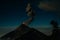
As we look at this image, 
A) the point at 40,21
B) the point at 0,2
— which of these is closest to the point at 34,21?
the point at 40,21

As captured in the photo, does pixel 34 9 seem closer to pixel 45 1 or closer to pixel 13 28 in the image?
pixel 45 1

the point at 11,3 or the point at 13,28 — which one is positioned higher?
the point at 11,3

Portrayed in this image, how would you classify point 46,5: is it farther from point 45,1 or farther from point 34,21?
point 34,21

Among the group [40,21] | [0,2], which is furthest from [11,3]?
[40,21]

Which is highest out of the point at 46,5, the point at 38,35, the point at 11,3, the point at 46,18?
the point at 11,3

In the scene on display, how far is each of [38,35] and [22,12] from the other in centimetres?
31

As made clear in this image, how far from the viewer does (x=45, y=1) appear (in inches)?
69.1

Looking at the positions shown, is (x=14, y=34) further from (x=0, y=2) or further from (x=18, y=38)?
(x=0, y=2)

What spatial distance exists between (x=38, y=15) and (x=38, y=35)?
219mm

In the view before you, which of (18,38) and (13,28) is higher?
(13,28)

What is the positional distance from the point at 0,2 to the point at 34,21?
16.8 inches

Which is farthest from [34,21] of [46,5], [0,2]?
[0,2]

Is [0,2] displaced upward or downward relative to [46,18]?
upward

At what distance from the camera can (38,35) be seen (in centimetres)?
170
